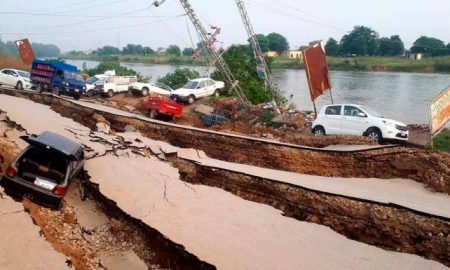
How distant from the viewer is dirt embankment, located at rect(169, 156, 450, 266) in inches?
296

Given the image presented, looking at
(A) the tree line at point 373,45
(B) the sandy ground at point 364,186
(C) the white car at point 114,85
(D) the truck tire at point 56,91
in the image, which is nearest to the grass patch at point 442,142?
(B) the sandy ground at point 364,186

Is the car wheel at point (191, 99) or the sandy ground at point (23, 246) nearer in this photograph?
the sandy ground at point (23, 246)

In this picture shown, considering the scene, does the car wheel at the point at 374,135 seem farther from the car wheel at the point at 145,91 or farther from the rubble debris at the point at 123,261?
the car wheel at the point at 145,91

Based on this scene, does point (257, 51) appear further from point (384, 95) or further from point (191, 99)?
point (384, 95)

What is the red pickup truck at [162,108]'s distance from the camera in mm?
21891

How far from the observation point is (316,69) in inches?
830

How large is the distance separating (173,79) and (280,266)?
33482mm

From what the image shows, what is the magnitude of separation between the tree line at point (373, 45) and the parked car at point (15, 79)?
71149 millimetres

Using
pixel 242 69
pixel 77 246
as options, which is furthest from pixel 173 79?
pixel 77 246

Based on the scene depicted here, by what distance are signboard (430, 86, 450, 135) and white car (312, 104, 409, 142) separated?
1.17 metres

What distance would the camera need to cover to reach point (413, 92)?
43.1 m

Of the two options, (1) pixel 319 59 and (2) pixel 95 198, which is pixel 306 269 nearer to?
(2) pixel 95 198

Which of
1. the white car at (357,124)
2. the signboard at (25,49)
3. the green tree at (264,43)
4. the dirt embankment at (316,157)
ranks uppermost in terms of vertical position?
the green tree at (264,43)

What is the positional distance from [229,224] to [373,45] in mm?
89959
